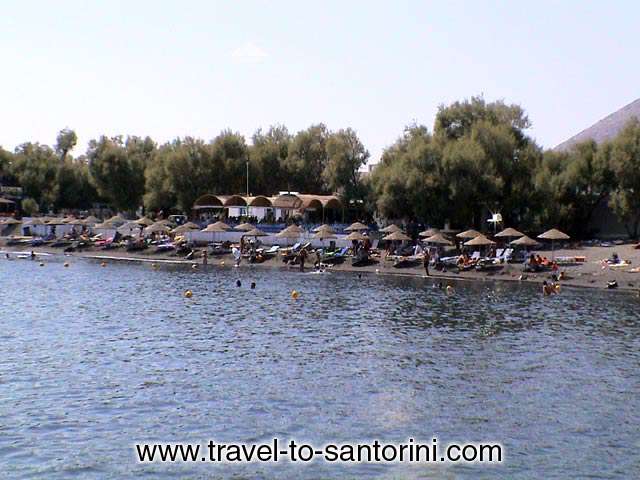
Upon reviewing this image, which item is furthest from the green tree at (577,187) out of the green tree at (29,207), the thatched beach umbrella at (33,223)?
the green tree at (29,207)

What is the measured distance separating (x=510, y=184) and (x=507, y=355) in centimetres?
4157

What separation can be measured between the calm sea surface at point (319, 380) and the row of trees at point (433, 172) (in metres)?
22.8

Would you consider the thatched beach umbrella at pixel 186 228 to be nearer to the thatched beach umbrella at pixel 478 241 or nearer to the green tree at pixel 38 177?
the thatched beach umbrella at pixel 478 241

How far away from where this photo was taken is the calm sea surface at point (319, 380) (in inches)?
725

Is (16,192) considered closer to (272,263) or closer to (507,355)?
(272,263)

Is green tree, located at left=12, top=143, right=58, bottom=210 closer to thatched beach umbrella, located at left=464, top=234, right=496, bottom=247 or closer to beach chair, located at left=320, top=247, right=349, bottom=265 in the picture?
beach chair, located at left=320, top=247, right=349, bottom=265

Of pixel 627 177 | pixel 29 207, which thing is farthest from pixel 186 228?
pixel 29 207

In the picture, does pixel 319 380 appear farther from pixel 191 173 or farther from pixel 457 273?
pixel 191 173

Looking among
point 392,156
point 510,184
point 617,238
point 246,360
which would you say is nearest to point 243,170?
point 392,156

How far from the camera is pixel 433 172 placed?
69125 mm

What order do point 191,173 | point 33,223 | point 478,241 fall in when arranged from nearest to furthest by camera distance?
point 478,241, point 33,223, point 191,173

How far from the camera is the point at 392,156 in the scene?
79688 millimetres

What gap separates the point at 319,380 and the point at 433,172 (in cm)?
4611

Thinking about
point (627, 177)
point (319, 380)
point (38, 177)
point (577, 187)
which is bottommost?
point (319, 380)
